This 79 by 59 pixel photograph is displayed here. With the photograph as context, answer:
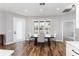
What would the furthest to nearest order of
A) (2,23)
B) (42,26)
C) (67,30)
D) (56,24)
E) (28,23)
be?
1. (28,23)
2. (42,26)
3. (56,24)
4. (67,30)
5. (2,23)

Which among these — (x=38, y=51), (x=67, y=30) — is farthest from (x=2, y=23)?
(x=67, y=30)

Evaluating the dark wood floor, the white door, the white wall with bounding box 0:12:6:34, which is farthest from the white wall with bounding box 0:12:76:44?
the dark wood floor

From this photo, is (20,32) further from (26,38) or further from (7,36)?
(7,36)

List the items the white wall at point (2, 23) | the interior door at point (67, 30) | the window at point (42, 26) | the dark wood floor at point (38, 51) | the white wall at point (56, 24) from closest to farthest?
1. the dark wood floor at point (38, 51)
2. the white wall at point (2, 23)
3. the interior door at point (67, 30)
4. the white wall at point (56, 24)
5. the window at point (42, 26)

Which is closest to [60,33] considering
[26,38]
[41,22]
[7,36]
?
[41,22]

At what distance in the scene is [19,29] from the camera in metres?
10.0

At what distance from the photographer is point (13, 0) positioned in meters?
1.96

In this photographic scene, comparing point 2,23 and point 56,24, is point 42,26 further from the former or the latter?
point 2,23

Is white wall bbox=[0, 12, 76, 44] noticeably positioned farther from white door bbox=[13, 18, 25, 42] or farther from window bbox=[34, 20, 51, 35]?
white door bbox=[13, 18, 25, 42]

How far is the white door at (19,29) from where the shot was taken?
9.40m

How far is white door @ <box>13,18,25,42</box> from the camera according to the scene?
370 inches

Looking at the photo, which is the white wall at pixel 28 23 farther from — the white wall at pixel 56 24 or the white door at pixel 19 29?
the white door at pixel 19 29

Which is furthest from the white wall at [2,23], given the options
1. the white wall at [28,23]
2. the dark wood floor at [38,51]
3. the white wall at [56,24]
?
the white wall at [56,24]

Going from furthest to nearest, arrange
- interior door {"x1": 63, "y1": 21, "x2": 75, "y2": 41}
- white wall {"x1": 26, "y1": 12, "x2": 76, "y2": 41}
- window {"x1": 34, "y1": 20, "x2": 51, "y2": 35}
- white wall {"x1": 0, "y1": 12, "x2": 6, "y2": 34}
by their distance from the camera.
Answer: window {"x1": 34, "y1": 20, "x2": 51, "y2": 35} → white wall {"x1": 26, "y1": 12, "x2": 76, "y2": 41} → interior door {"x1": 63, "y1": 21, "x2": 75, "y2": 41} → white wall {"x1": 0, "y1": 12, "x2": 6, "y2": 34}
